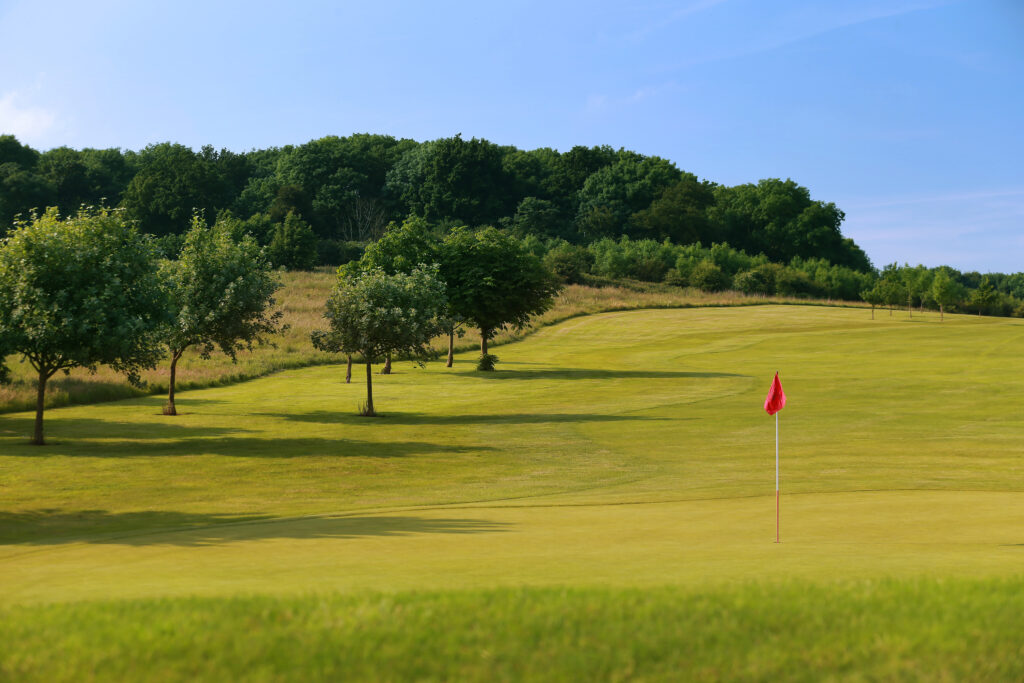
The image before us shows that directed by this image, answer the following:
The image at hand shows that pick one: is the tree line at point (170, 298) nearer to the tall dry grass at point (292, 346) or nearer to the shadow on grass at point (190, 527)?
the tall dry grass at point (292, 346)

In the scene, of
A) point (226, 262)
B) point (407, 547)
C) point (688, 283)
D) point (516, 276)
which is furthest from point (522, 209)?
point (407, 547)

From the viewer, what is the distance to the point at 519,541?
42.1ft

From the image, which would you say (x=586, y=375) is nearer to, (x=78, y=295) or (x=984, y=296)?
(x=78, y=295)

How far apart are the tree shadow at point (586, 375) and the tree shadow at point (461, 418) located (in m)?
15.6

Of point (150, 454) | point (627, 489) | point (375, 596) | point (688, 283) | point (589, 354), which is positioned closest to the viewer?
point (375, 596)

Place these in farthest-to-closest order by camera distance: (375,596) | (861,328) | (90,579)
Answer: (861,328), (90,579), (375,596)

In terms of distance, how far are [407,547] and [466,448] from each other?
17.3 m

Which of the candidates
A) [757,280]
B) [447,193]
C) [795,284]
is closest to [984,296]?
[795,284]

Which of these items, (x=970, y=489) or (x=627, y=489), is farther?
(x=627, y=489)

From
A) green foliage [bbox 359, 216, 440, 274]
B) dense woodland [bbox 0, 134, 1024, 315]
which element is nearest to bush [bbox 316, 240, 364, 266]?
dense woodland [bbox 0, 134, 1024, 315]

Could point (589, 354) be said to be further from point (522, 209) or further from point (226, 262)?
point (522, 209)

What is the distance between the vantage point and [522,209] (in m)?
147

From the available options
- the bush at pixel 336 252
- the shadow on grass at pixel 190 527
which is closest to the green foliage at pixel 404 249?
the shadow on grass at pixel 190 527

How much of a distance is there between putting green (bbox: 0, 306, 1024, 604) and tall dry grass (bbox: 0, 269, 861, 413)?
9.70 ft
